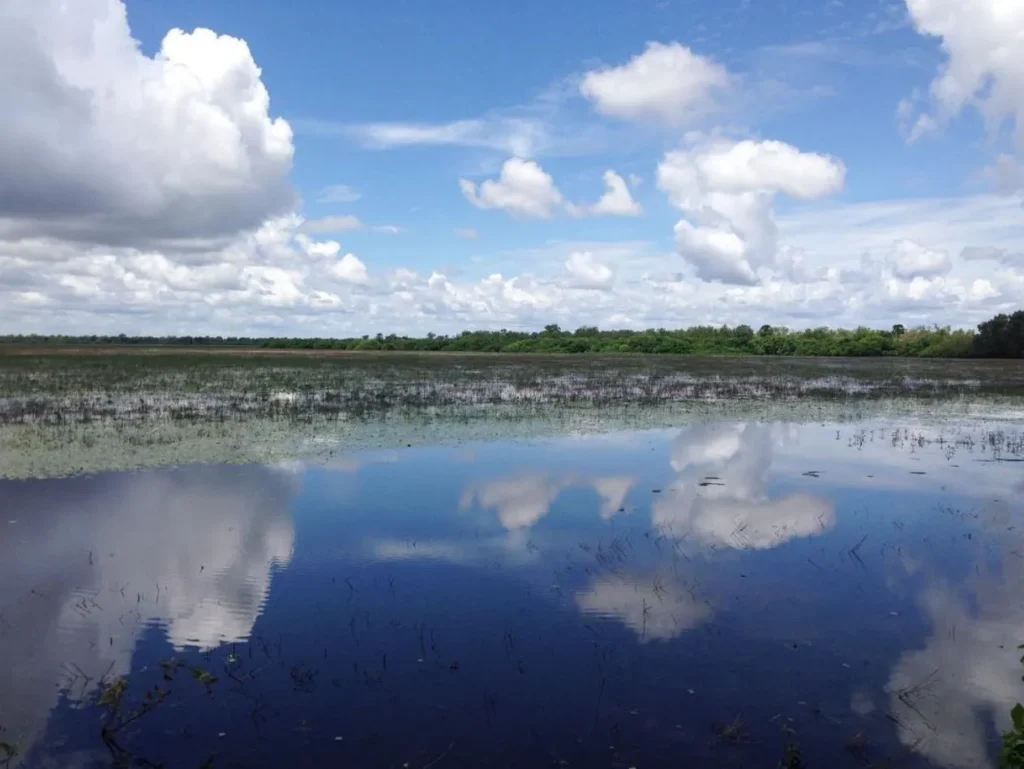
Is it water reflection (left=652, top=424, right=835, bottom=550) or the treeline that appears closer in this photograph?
water reflection (left=652, top=424, right=835, bottom=550)

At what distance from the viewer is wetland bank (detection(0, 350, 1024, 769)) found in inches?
205

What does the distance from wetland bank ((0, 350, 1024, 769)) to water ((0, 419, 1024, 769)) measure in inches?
1.3

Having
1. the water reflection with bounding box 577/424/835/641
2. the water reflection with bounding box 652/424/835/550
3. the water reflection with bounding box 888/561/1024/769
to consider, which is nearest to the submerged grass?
the water reflection with bounding box 652/424/835/550

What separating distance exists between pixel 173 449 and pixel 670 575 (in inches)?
463

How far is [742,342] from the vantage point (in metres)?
104

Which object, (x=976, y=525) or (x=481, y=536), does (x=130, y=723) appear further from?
(x=976, y=525)

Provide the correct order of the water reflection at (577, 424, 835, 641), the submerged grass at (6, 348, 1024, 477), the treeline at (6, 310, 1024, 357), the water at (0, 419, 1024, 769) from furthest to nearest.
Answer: the treeline at (6, 310, 1024, 357) → the submerged grass at (6, 348, 1024, 477) → the water reflection at (577, 424, 835, 641) → the water at (0, 419, 1024, 769)

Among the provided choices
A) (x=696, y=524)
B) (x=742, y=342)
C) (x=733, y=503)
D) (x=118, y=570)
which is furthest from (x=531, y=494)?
(x=742, y=342)

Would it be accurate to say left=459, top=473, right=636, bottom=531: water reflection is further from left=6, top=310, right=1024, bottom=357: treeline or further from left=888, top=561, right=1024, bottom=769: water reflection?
left=6, top=310, right=1024, bottom=357: treeline

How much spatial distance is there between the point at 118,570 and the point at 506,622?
4546mm

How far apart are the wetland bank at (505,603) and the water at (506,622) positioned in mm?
33

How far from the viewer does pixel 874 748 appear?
5.04m

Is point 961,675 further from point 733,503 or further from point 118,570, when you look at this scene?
point 118,570

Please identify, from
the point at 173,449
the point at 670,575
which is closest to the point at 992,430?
the point at 670,575
